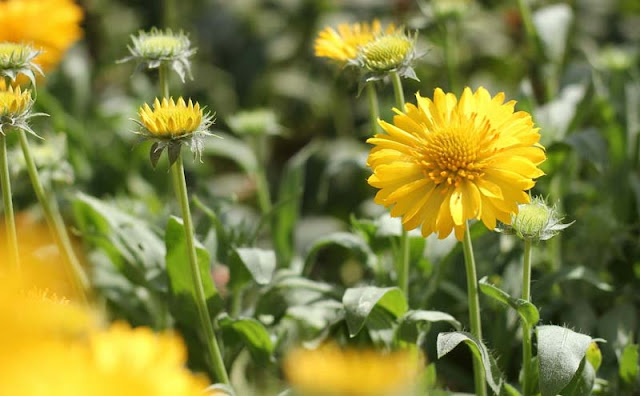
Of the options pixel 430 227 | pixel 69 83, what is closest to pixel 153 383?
pixel 430 227

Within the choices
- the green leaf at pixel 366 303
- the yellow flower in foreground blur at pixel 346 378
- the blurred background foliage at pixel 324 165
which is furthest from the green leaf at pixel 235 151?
the yellow flower in foreground blur at pixel 346 378

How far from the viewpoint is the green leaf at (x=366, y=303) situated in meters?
1.65

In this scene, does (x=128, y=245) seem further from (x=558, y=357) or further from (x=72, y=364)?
(x=72, y=364)

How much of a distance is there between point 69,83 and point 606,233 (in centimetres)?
198

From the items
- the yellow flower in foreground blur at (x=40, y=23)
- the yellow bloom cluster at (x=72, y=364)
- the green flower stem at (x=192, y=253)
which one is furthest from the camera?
the yellow flower in foreground blur at (x=40, y=23)

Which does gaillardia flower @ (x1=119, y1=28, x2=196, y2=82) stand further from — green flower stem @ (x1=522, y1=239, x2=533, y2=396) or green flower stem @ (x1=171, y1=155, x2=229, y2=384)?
green flower stem @ (x1=522, y1=239, x2=533, y2=396)

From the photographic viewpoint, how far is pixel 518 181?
142 centimetres

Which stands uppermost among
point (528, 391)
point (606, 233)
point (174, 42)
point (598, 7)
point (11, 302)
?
point (598, 7)

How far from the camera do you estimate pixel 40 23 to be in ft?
8.07

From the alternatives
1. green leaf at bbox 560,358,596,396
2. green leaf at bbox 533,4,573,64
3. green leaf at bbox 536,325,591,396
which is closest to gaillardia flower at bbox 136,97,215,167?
A: green leaf at bbox 536,325,591,396

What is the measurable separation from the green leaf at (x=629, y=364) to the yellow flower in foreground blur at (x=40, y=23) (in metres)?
1.61

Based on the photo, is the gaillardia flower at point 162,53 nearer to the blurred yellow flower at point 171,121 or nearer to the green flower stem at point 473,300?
the blurred yellow flower at point 171,121

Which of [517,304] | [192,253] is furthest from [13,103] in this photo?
[517,304]

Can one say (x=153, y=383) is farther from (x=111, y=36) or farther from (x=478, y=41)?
(x=111, y=36)
